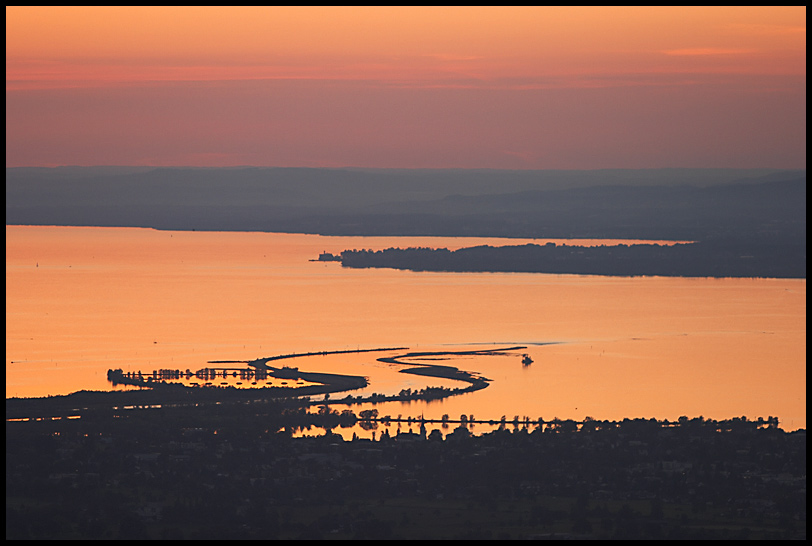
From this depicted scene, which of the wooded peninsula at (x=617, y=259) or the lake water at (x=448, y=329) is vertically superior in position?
the wooded peninsula at (x=617, y=259)

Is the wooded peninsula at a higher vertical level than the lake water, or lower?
higher

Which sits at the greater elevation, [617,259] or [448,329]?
[617,259]

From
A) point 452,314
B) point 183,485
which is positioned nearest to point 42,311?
point 452,314

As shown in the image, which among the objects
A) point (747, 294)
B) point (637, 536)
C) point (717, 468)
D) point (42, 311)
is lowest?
point (637, 536)

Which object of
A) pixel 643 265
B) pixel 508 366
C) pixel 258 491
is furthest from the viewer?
pixel 643 265

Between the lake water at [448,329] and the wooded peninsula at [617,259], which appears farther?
the wooded peninsula at [617,259]

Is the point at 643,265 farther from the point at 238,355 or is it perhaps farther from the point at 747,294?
the point at 238,355

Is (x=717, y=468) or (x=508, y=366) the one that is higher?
(x=508, y=366)

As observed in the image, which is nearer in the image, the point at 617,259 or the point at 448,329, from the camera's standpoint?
the point at 448,329
